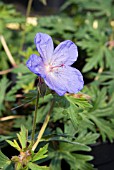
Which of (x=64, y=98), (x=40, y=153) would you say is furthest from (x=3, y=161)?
(x=64, y=98)

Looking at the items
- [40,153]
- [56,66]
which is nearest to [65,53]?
[56,66]

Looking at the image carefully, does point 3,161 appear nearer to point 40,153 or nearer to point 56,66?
point 40,153

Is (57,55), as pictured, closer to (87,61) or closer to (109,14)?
(87,61)

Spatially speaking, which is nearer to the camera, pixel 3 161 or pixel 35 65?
pixel 35 65

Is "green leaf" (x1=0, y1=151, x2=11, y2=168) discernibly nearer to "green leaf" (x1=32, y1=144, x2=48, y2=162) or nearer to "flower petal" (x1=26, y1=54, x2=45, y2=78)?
"green leaf" (x1=32, y1=144, x2=48, y2=162)

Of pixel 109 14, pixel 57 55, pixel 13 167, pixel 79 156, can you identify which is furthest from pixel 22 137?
pixel 109 14

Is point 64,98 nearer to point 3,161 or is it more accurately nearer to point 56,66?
point 56,66

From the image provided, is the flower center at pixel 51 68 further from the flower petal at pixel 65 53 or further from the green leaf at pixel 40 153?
the green leaf at pixel 40 153

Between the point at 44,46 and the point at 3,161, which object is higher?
the point at 44,46
